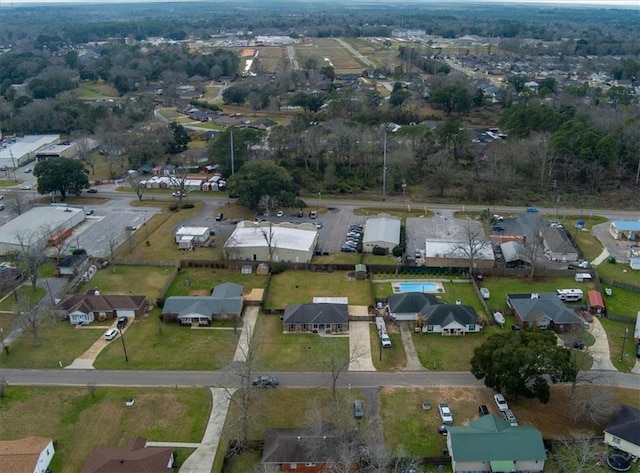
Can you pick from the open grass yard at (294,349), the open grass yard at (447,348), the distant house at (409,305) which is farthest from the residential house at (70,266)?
the open grass yard at (447,348)

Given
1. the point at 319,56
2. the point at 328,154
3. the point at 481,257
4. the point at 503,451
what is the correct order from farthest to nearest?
the point at 319,56
the point at 328,154
the point at 481,257
the point at 503,451

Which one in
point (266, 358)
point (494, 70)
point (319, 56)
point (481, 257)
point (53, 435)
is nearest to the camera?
point (53, 435)

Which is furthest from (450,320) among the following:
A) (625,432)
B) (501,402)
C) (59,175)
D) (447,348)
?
(59,175)

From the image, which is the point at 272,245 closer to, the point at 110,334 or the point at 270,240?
the point at 270,240

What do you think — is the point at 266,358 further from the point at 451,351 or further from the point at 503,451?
the point at 503,451

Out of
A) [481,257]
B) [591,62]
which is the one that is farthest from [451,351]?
[591,62]

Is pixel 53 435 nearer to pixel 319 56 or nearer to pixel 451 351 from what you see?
pixel 451 351

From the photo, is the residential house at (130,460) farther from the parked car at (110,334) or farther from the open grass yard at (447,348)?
the open grass yard at (447,348)

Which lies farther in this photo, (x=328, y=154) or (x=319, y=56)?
(x=319, y=56)
